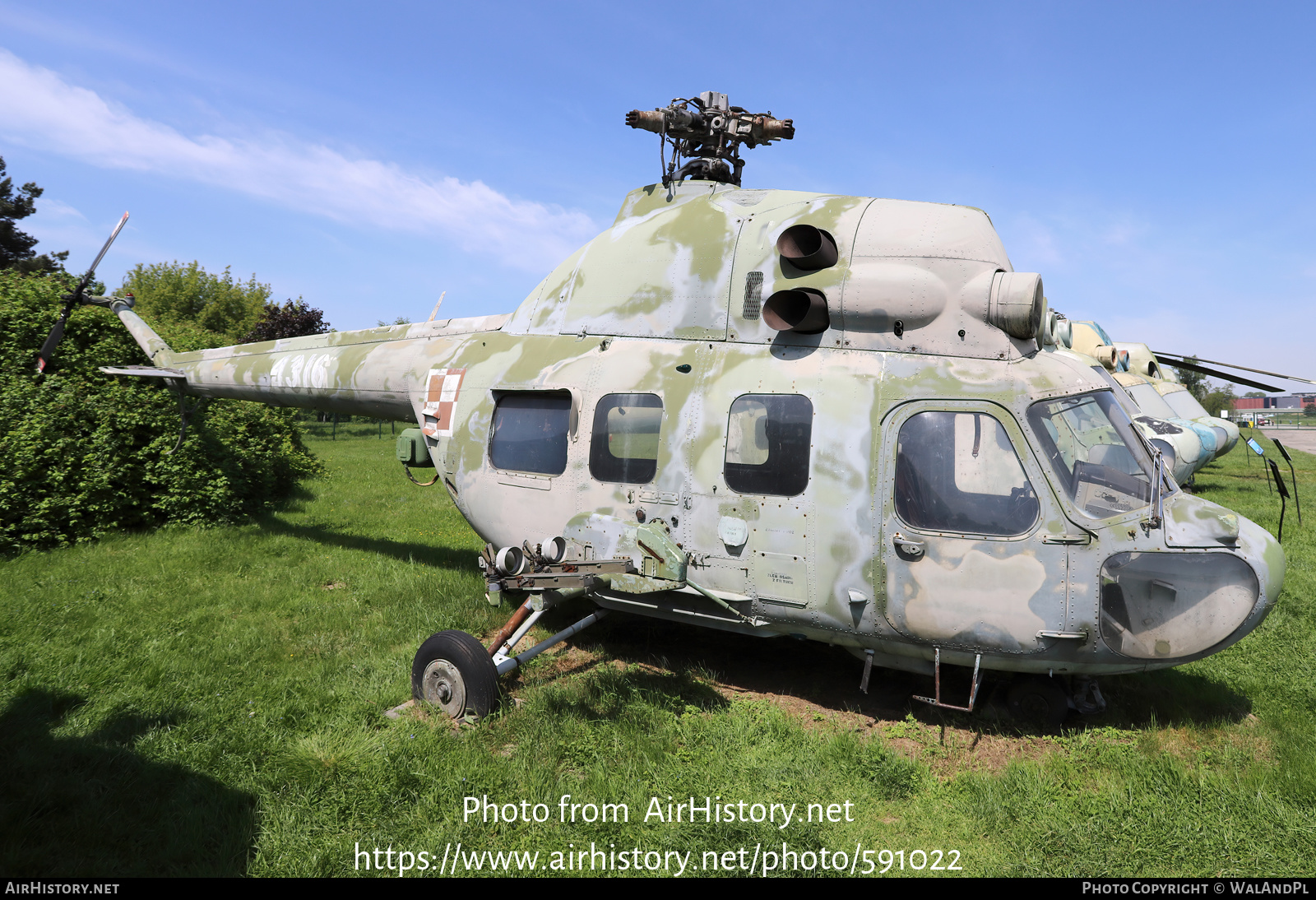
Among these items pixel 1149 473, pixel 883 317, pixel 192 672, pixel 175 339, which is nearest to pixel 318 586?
pixel 192 672

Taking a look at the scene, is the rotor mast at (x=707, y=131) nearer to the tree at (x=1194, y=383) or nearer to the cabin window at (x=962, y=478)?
the cabin window at (x=962, y=478)

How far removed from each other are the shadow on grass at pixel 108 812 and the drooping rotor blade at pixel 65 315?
6300 millimetres

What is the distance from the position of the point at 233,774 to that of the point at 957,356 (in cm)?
568

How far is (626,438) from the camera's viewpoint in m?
5.62

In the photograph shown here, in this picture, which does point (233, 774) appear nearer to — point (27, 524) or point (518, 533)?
point (518, 533)

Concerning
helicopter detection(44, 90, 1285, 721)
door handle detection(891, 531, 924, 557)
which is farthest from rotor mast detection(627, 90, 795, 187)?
door handle detection(891, 531, 924, 557)

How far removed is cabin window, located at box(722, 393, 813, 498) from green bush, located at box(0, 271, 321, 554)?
903cm

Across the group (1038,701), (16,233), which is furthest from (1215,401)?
(16,233)

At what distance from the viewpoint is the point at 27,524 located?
8.85 m

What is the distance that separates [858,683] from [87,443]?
34.5 ft

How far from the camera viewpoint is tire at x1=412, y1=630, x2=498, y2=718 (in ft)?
17.2

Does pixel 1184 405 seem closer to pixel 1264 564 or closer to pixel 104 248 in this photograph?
pixel 1264 564

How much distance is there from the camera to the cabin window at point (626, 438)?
5535 millimetres

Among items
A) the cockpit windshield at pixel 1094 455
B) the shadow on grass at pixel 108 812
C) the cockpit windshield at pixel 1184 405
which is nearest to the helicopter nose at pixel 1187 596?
the cockpit windshield at pixel 1094 455
